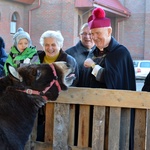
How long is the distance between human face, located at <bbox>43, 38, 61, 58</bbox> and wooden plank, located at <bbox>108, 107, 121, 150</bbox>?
44.3 inches

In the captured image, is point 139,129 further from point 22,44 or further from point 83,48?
point 22,44

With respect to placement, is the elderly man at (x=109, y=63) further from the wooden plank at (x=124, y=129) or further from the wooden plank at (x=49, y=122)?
the wooden plank at (x=49, y=122)

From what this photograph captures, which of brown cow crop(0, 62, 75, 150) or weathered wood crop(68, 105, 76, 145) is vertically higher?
brown cow crop(0, 62, 75, 150)

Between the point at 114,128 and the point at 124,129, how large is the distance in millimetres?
145

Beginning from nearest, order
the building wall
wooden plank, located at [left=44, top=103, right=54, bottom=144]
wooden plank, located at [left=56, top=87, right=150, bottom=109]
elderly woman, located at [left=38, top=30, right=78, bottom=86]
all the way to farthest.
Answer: wooden plank, located at [left=56, top=87, right=150, bottom=109]
wooden plank, located at [left=44, top=103, right=54, bottom=144]
elderly woman, located at [left=38, top=30, right=78, bottom=86]
the building wall

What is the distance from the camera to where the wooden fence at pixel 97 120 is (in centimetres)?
399

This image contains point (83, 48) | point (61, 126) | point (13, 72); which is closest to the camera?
point (13, 72)

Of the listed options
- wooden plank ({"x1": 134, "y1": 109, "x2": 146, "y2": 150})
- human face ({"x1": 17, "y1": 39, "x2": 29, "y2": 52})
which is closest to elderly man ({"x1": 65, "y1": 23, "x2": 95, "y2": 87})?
human face ({"x1": 17, "y1": 39, "x2": 29, "y2": 52})

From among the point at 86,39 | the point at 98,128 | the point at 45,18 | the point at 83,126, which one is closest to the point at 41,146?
the point at 83,126

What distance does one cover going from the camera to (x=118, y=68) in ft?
13.3

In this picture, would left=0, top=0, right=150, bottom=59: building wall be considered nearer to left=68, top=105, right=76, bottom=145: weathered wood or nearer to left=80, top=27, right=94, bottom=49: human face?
left=80, top=27, right=94, bottom=49: human face

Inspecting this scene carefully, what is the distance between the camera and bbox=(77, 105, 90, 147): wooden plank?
4.23m

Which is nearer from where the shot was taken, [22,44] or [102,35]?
[102,35]

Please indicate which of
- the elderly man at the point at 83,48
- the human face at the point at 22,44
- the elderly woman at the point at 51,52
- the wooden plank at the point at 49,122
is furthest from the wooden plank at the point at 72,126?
the human face at the point at 22,44
